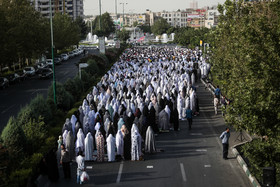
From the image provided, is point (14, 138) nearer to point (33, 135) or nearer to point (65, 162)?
point (65, 162)

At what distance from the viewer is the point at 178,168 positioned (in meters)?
13.6

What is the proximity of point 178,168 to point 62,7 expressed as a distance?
430ft

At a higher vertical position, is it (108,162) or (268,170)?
(268,170)

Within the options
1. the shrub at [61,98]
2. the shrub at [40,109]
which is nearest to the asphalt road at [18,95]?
the shrub at [61,98]

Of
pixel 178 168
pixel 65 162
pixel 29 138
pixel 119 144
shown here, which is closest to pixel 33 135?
pixel 29 138

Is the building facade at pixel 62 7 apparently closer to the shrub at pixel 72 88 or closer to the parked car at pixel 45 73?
the parked car at pixel 45 73

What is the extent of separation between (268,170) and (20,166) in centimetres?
706

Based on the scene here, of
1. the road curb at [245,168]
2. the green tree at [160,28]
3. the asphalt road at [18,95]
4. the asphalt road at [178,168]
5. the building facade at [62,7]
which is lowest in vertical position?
the asphalt road at [178,168]

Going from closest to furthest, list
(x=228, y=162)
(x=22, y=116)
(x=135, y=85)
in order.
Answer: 1. (x=228, y=162)
2. (x=22, y=116)
3. (x=135, y=85)

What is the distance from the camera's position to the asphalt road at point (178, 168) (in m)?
12.4

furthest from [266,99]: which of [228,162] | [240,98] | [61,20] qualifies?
[61,20]

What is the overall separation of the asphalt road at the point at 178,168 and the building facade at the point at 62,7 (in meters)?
111

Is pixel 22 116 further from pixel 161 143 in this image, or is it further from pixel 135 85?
pixel 135 85

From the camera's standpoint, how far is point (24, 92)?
3256cm
